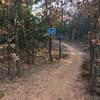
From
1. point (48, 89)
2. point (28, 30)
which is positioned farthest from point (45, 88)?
point (28, 30)

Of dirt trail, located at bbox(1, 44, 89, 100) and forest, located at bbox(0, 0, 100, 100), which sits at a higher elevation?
forest, located at bbox(0, 0, 100, 100)

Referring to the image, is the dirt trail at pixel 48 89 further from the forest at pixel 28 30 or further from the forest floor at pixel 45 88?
the forest at pixel 28 30

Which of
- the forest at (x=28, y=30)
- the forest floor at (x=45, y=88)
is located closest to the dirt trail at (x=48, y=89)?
the forest floor at (x=45, y=88)

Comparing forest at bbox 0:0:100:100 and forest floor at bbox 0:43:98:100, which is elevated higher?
forest at bbox 0:0:100:100

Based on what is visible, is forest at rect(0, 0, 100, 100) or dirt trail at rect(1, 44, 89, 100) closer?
dirt trail at rect(1, 44, 89, 100)

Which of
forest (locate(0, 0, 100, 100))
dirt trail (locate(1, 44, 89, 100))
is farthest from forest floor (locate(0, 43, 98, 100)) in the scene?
forest (locate(0, 0, 100, 100))

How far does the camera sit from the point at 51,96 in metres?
14.3

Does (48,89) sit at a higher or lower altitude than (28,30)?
lower

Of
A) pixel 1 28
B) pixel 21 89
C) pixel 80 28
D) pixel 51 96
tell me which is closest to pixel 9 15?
pixel 1 28

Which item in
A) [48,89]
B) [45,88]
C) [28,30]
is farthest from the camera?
[28,30]

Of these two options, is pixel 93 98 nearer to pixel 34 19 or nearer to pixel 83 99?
pixel 83 99

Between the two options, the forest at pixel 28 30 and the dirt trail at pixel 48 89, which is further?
the forest at pixel 28 30

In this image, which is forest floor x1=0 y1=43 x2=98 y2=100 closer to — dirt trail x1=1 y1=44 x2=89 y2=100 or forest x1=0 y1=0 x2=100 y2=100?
dirt trail x1=1 y1=44 x2=89 y2=100

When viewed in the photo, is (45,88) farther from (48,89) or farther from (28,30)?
(28,30)
